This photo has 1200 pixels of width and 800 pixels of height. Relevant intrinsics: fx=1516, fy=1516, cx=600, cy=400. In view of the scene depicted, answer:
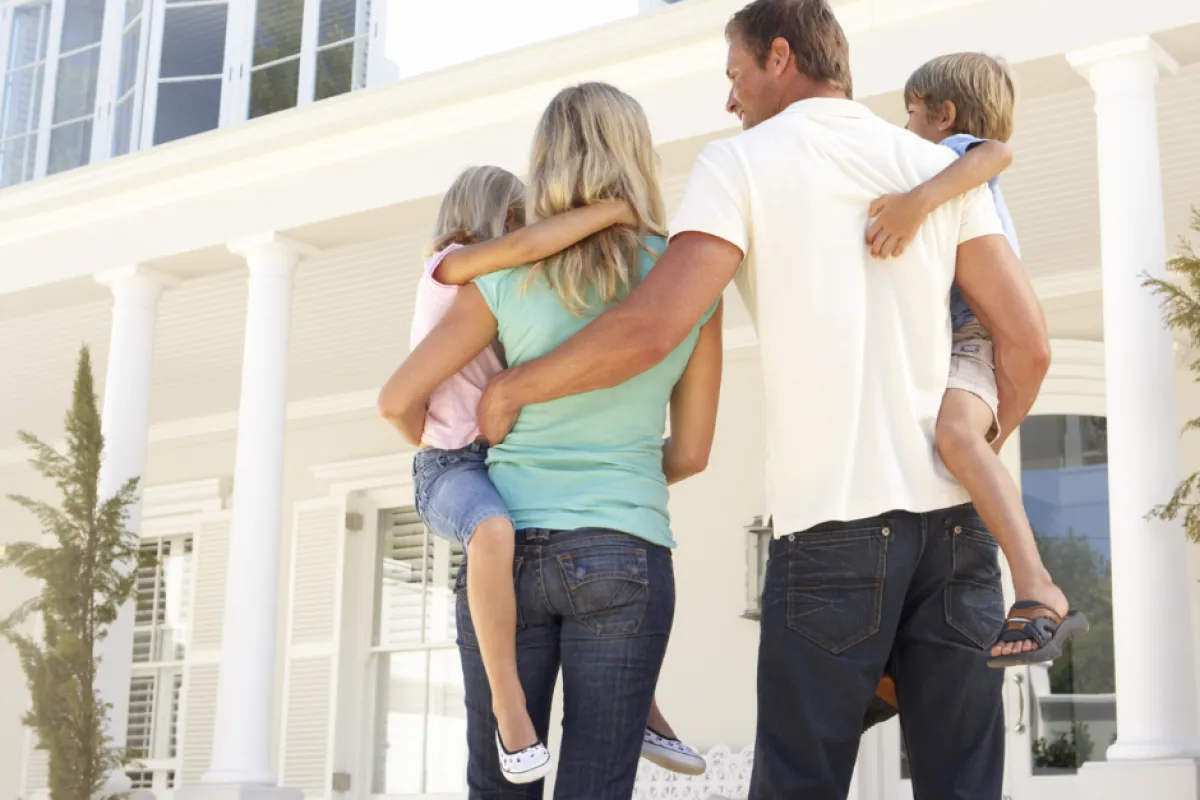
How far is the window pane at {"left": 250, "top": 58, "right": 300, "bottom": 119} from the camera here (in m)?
9.05

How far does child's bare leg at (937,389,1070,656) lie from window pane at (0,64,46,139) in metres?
9.64

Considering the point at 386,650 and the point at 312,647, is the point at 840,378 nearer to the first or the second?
the point at 386,650

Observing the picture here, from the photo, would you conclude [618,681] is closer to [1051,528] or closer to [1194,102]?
[1194,102]

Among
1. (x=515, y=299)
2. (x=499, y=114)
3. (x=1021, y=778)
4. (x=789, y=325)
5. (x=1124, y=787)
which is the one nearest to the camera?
(x=789, y=325)

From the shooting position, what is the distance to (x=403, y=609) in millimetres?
9508

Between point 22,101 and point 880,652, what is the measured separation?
32.6 feet

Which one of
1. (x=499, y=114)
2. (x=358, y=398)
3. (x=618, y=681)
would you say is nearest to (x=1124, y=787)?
(x=618, y=681)

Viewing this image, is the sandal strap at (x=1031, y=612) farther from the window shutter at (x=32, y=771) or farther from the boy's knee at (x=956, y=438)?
the window shutter at (x=32, y=771)

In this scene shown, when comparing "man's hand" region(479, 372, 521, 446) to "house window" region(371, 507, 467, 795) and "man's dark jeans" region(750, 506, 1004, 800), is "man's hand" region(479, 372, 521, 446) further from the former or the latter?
"house window" region(371, 507, 467, 795)

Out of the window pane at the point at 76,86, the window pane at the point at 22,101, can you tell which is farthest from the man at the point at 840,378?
the window pane at the point at 22,101

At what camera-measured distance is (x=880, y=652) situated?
1630 millimetres

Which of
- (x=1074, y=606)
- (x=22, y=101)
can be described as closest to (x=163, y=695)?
(x=22, y=101)

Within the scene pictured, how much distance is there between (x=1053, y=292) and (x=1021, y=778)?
92.3 inches

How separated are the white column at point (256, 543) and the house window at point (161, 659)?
3612 millimetres
